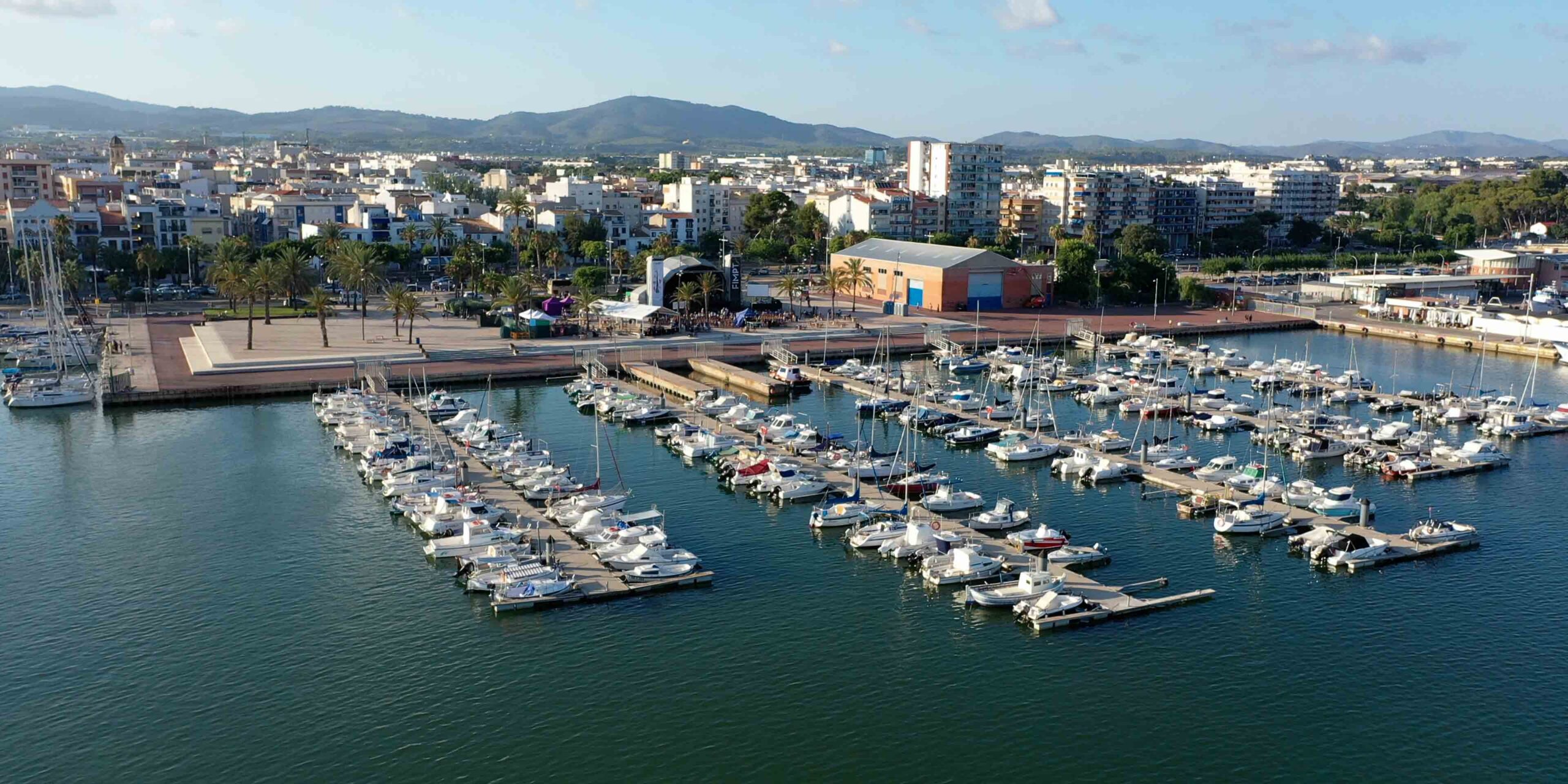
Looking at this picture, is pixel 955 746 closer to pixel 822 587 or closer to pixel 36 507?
pixel 822 587

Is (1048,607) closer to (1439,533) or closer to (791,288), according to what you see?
(1439,533)

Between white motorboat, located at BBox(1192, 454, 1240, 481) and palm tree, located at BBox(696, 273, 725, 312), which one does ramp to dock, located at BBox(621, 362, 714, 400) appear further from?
white motorboat, located at BBox(1192, 454, 1240, 481)

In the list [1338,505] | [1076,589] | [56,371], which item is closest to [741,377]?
[1338,505]

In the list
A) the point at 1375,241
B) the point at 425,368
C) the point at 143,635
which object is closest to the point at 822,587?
the point at 143,635

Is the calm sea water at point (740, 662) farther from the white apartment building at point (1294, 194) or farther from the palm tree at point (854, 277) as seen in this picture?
the white apartment building at point (1294, 194)

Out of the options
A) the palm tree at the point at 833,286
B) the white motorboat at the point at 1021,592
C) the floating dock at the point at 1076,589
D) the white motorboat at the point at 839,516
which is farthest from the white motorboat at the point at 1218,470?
the palm tree at the point at 833,286

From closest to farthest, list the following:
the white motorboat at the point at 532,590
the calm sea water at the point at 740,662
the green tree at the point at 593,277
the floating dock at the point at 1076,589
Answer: the calm sea water at the point at 740,662 → the floating dock at the point at 1076,589 → the white motorboat at the point at 532,590 → the green tree at the point at 593,277

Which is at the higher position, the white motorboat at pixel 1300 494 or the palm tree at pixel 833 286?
the palm tree at pixel 833 286
